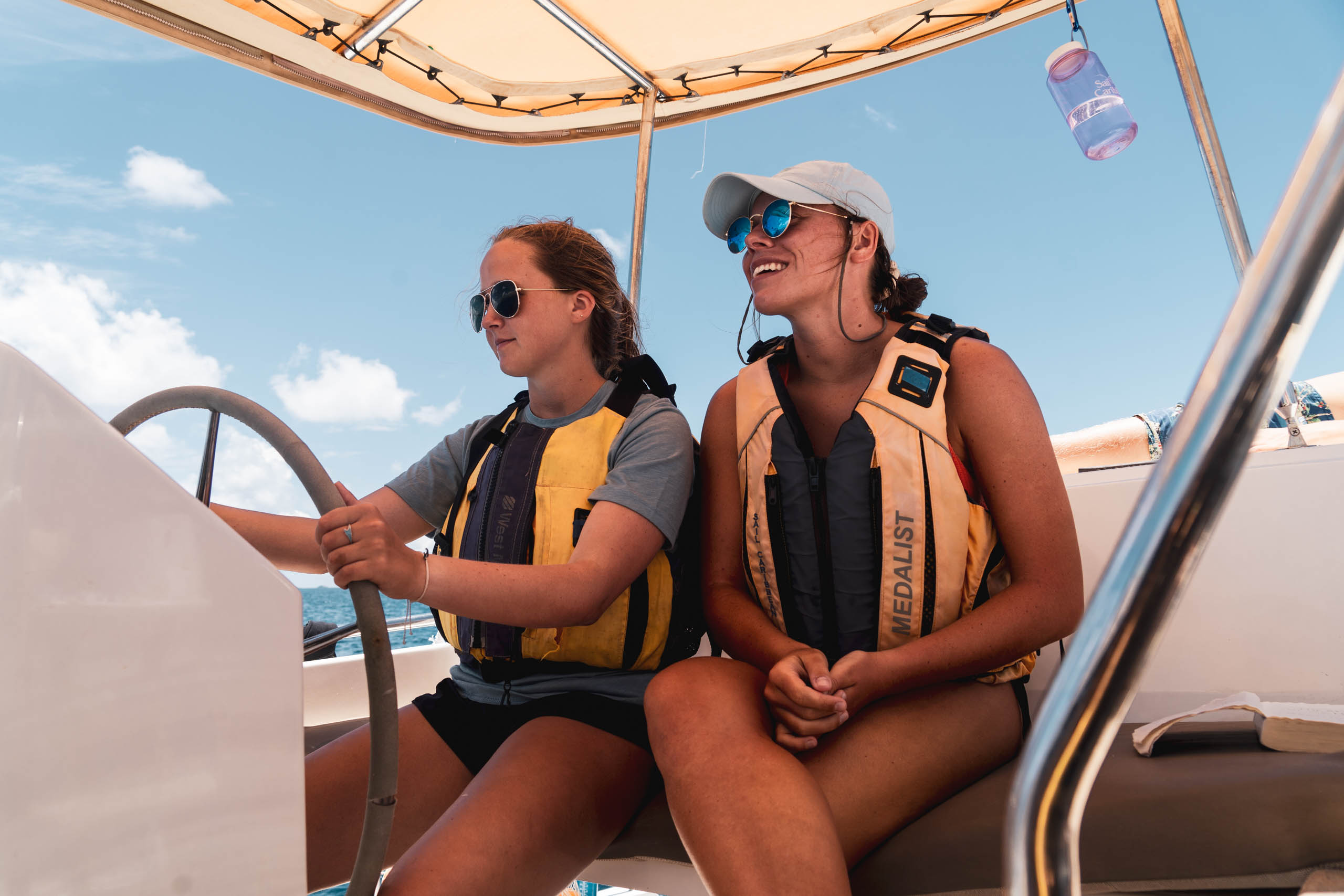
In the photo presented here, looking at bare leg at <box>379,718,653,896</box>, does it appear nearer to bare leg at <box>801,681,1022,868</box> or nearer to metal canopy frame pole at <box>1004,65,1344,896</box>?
bare leg at <box>801,681,1022,868</box>

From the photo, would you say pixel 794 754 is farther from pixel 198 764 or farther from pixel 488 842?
pixel 198 764

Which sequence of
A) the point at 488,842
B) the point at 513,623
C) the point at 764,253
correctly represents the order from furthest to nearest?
the point at 764,253, the point at 513,623, the point at 488,842

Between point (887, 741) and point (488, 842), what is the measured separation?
54cm

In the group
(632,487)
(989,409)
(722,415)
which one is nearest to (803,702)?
(632,487)

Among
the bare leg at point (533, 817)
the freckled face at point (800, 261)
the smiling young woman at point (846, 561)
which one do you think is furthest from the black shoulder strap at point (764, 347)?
the bare leg at point (533, 817)

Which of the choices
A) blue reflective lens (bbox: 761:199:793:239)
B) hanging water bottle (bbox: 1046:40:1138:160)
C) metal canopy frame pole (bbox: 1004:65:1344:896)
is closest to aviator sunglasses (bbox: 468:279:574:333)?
blue reflective lens (bbox: 761:199:793:239)

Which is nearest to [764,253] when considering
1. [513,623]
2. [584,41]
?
[513,623]

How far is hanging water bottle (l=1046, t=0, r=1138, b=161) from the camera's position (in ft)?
6.88

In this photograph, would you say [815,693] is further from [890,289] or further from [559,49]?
[559,49]

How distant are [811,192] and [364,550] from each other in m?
1.02

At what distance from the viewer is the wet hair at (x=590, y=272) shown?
5.56 ft

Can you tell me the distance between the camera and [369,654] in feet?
2.89

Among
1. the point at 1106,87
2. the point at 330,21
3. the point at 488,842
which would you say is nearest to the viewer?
the point at 488,842

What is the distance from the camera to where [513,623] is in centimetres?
117
